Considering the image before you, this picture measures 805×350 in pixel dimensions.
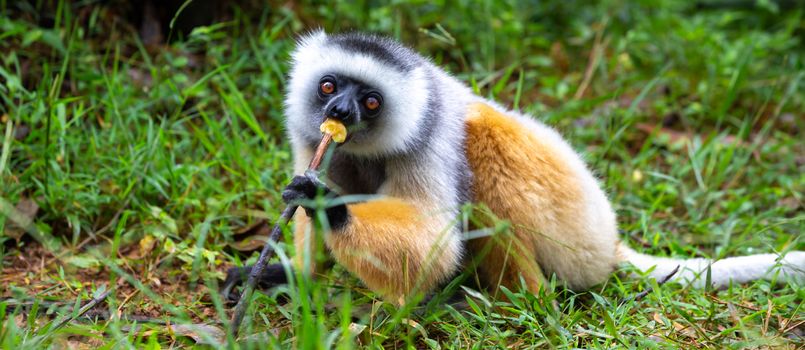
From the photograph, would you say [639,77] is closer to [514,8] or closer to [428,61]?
[514,8]

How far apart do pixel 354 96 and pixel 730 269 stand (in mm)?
2562

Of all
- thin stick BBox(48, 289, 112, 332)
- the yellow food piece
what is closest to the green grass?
thin stick BBox(48, 289, 112, 332)

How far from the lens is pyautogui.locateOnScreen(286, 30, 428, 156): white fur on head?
401 centimetres

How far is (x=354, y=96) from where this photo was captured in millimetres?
3996

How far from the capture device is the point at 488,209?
422 centimetres

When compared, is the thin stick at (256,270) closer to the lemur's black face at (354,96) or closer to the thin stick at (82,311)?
the lemur's black face at (354,96)

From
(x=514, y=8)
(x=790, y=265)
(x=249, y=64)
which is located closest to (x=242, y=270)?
(x=249, y=64)

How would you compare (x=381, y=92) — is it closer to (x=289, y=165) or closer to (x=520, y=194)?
(x=520, y=194)

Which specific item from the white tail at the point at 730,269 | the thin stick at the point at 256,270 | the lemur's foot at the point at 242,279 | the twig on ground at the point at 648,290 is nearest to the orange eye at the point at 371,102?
the thin stick at the point at 256,270

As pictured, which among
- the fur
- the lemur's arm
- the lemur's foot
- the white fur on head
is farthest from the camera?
the lemur's foot

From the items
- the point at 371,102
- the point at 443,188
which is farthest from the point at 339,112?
the point at 443,188

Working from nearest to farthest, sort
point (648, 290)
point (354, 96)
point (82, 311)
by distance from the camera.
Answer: point (82, 311) < point (354, 96) < point (648, 290)

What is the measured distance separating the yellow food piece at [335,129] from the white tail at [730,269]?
2029 mm

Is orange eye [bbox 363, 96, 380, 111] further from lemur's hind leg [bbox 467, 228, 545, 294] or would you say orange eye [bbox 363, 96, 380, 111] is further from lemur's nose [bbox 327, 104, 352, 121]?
lemur's hind leg [bbox 467, 228, 545, 294]
